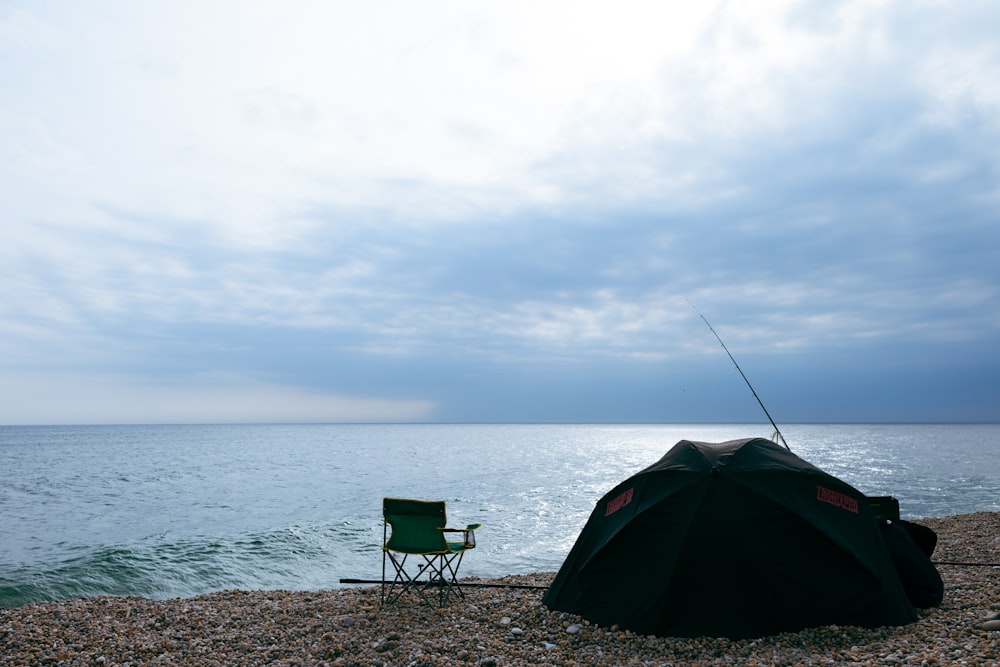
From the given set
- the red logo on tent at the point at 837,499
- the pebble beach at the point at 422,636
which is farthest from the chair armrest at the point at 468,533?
the red logo on tent at the point at 837,499

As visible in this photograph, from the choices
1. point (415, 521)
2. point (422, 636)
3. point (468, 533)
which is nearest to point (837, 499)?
point (468, 533)

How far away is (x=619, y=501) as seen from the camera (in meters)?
7.30

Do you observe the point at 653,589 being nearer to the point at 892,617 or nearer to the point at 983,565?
the point at 892,617

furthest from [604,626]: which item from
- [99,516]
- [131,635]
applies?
[99,516]

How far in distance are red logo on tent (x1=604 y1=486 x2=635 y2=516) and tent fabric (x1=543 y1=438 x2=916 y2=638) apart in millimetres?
139

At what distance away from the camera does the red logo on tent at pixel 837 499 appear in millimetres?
6695

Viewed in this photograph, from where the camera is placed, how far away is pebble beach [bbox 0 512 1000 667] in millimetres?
5727

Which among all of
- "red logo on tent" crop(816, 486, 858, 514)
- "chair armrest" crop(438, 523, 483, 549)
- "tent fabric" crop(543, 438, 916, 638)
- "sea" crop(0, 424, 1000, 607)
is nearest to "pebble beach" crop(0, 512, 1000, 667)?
"tent fabric" crop(543, 438, 916, 638)

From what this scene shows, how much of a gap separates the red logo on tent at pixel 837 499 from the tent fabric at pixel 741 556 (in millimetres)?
13

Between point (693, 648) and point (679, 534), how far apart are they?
1.09 m

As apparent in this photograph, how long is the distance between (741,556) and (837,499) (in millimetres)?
1463

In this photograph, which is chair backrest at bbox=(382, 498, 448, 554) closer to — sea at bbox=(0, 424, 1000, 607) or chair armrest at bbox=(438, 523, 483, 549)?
chair armrest at bbox=(438, 523, 483, 549)

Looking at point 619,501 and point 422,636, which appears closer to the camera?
point 422,636

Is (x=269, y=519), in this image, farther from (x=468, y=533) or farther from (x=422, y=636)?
(x=422, y=636)
